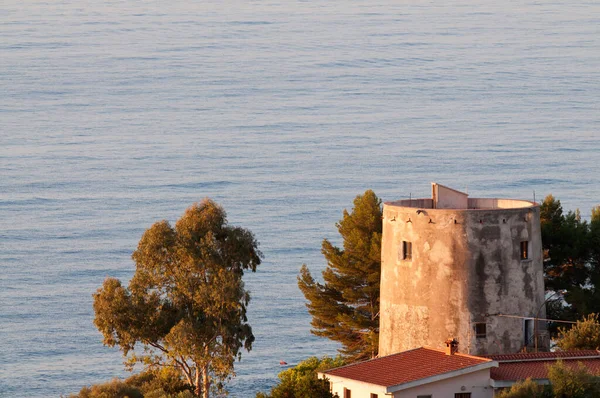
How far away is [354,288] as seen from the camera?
188ft

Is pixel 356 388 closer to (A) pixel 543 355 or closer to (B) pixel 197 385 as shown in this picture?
(A) pixel 543 355

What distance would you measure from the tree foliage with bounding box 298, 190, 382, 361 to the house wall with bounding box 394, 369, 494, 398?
12.5m

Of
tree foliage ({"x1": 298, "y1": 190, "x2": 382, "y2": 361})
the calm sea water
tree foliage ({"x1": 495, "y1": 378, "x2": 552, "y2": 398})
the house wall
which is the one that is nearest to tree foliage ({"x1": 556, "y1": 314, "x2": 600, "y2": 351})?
the house wall

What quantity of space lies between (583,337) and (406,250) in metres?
6.86

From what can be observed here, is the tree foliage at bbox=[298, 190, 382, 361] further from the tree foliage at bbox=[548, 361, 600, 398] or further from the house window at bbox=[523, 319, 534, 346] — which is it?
the tree foliage at bbox=[548, 361, 600, 398]

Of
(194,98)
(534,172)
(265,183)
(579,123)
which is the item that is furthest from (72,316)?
(194,98)

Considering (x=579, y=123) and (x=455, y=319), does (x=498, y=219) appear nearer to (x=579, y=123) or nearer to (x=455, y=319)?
(x=455, y=319)

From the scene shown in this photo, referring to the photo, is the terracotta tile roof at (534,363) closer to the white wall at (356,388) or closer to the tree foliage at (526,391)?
the tree foliage at (526,391)

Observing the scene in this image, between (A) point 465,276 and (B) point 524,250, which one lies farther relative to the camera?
(B) point 524,250

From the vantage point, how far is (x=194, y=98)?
7761 inches

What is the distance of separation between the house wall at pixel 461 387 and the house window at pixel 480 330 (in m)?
5.68

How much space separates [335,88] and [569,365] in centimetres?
15593

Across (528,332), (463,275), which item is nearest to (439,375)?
(463,275)

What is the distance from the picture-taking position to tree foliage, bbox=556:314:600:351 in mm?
50750
